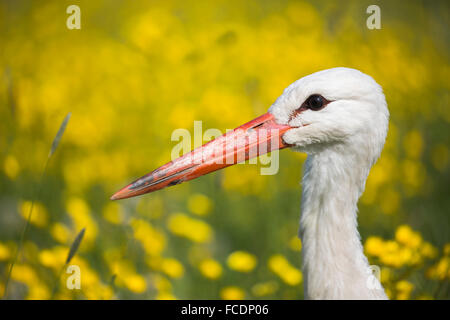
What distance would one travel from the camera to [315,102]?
6.17ft

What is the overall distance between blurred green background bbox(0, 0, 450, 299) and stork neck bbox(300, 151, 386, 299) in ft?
1.61

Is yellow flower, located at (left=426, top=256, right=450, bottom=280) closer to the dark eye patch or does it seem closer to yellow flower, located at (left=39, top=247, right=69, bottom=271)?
the dark eye patch

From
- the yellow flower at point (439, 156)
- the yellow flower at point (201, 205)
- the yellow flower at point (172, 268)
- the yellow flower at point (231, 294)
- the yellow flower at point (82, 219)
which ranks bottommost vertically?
the yellow flower at point (231, 294)

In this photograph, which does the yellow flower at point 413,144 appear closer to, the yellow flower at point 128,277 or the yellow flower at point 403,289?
the yellow flower at point 403,289

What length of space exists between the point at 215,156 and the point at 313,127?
0.43 metres

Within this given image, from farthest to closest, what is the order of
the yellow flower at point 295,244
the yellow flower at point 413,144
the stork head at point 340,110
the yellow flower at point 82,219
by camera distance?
the yellow flower at point 413,144
the yellow flower at point 295,244
the yellow flower at point 82,219
the stork head at point 340,110

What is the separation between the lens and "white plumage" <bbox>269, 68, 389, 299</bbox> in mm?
1839

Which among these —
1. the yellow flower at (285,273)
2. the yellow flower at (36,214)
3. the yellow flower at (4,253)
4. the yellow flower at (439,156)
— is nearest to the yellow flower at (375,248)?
the yellow flower at (285,273)

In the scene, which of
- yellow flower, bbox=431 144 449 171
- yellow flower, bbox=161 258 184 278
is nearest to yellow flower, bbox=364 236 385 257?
yellow flower, bbox=161 258 184 278

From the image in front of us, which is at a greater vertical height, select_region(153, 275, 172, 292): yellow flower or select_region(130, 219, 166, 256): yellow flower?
select_region(130, 219, 166, 256): yellow flower

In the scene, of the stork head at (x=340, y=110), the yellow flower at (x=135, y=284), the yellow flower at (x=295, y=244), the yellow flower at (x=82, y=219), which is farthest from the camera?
the yellow flower at (x=295, y=244)

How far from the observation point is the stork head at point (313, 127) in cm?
184
